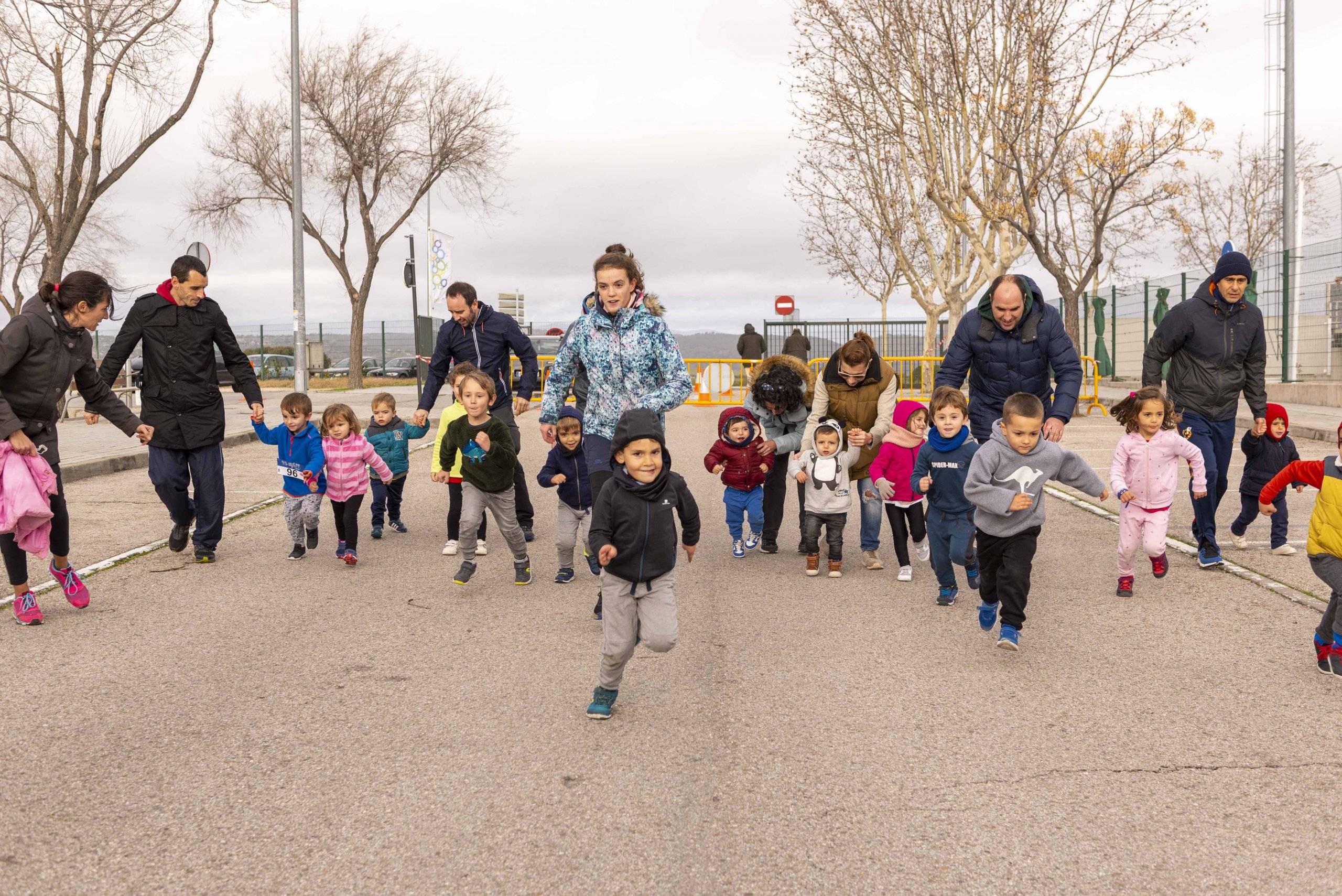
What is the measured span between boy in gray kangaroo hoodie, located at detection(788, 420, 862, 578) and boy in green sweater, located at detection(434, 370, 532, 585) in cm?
191

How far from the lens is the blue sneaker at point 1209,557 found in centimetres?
769

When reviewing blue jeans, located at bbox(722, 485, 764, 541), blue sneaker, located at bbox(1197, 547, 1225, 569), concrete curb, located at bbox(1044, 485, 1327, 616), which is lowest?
concrete curb, located at bbox(1044, 485, 1327, 616)

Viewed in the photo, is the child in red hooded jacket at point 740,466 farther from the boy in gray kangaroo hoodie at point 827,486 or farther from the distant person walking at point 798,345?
the distant person walking at point 798,345

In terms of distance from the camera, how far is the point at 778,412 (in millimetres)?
8344

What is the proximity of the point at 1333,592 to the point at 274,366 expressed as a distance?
47.6 m

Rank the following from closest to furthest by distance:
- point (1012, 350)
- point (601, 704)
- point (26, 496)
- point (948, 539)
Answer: point (601, 704), point (26, 496), point (948, 539), point (1012, 350)

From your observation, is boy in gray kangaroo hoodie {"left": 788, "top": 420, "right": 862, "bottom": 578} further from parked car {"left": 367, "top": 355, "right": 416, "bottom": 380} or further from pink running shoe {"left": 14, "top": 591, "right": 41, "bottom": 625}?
parked car {"left": 367, "top": 355, "right": 416, "bottom": 380}

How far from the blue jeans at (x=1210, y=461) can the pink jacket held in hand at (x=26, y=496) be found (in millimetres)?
6845

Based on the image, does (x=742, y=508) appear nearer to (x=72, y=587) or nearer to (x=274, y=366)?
(x=72, y=587)

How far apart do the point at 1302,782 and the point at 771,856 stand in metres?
1.90

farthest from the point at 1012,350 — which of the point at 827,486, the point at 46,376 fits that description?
the point at 46,376

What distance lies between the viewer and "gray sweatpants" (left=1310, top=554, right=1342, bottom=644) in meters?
5.09

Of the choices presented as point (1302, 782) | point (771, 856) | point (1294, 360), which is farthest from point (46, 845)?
point (1294, 360)

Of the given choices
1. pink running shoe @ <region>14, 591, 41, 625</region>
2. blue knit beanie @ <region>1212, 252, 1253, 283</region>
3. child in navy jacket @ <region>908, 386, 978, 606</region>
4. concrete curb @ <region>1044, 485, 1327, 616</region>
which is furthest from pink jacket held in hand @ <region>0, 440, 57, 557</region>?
blue knit beanie @ <region>1212, 252, 1253, 283</region>
